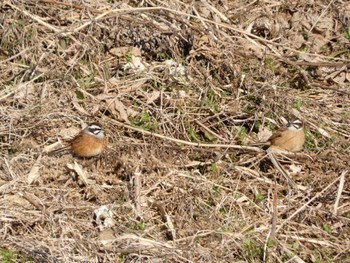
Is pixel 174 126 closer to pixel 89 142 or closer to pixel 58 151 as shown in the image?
pixel 89 142

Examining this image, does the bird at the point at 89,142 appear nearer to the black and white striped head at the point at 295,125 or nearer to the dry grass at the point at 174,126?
the dry grass at the point at 174,126

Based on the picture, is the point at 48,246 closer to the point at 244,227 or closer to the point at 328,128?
the point at 244,227

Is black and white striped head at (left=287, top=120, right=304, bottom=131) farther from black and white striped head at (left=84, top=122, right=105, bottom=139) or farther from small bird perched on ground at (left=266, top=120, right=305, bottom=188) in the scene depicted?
black and white striped head at (left=84, top=122, right=105, bottom=139)

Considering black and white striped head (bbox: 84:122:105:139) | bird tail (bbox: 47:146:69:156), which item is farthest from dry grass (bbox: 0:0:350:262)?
black and white striped head (bbox: 84:122:105:139)

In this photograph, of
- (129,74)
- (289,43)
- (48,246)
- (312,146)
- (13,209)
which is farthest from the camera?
(289,43)

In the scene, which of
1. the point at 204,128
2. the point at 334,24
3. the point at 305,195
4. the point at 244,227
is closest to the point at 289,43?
the point at 334,24

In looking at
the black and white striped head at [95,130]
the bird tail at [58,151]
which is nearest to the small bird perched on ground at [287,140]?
the black and white striped head at [95,130]

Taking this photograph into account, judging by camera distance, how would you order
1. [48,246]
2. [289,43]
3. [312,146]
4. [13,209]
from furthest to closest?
1. [289,43]
2. [312,146]
3. [13,209]
4. [48,246]
